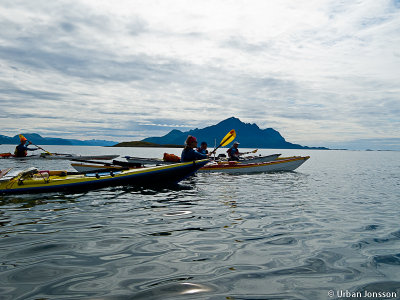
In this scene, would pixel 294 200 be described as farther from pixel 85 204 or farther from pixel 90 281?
pixel 90 281

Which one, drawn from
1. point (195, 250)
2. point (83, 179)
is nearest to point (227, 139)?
point (83, 179)

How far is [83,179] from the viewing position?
39.0 ft

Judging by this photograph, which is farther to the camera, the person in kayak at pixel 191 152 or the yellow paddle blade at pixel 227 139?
the yellow paddle blade at pixel 227 139

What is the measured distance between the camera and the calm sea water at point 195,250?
13.5ft

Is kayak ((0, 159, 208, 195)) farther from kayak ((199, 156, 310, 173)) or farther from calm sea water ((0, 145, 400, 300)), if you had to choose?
kayak ((199, 156, 310, 173))

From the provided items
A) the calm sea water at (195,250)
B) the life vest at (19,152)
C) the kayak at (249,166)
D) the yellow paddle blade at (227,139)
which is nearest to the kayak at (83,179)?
the calm sea water at (195,250)

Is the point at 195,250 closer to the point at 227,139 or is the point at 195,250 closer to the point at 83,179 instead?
the point at 83,179

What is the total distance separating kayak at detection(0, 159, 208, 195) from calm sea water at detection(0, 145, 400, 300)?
0.82 meters

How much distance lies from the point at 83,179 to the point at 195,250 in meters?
8.05

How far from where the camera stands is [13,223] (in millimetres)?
7465

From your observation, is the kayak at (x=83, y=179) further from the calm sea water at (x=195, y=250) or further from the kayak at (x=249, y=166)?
the kayak at (x=249, y=166)

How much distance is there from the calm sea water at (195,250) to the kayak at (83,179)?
2.71 feet

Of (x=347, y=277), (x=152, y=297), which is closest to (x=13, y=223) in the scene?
(x=152, y=297)

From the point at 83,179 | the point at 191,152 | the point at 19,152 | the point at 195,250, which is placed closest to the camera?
the point at 195,250
